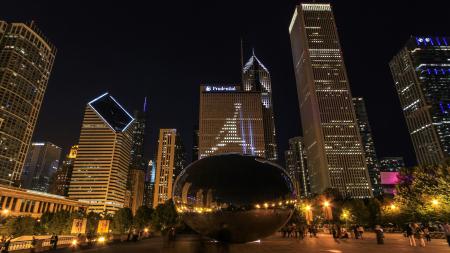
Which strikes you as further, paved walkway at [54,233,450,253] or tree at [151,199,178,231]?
tree at [151,199,178,231]

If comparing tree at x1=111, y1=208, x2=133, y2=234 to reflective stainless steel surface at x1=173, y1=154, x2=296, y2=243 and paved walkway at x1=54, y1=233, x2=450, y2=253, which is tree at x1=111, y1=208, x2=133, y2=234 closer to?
paved walkway at x1=54, y1=233, x2=450, y2=253

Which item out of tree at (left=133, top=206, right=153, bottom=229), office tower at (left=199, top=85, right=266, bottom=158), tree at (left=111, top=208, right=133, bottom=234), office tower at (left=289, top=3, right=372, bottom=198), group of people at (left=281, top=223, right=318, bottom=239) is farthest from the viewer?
office tower at (left=199, top=85, right=266, bottom=158)

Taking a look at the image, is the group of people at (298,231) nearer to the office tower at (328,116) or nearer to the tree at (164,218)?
the tree at (164,218)

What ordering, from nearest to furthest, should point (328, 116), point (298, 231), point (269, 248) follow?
point (269, 248) < point (298, 231) < point (328, 116)

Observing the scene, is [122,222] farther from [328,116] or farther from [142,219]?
[328,116]

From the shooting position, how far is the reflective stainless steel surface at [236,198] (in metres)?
9.97

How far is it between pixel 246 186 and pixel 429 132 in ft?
781

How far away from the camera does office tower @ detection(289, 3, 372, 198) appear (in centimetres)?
16238

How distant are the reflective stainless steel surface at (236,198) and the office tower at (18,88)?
155284 millimetres

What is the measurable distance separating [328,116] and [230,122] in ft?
210

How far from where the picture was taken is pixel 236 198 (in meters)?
9.94

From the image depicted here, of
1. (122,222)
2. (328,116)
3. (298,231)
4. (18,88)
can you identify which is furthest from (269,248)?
(18,88)

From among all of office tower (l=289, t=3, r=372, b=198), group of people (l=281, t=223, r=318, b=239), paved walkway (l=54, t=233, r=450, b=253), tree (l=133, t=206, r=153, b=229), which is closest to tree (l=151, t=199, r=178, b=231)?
tree (l=133, t=206, r=153, b=229)

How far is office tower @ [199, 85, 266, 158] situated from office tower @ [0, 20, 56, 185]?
9718 cm
